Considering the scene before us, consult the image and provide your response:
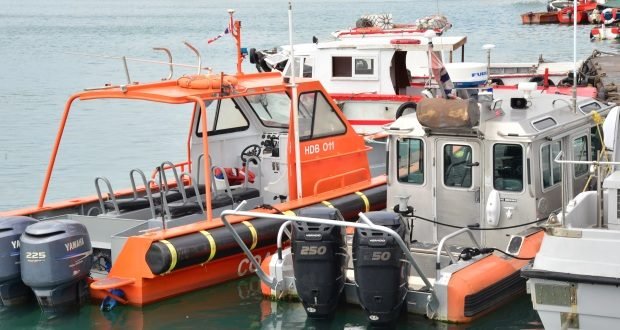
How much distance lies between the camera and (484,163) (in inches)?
411

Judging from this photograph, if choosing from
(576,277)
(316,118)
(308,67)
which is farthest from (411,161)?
(308,67)

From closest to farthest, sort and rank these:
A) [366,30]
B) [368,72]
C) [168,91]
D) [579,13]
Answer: [168,91], [368,72], [366,30], [579,13]

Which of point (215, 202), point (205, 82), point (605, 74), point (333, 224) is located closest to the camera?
point (333, 224)

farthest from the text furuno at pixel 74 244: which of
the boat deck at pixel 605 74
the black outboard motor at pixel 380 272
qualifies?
the boat deck at pixel 605 74

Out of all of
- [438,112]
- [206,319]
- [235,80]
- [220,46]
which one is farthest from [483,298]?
[220,46]

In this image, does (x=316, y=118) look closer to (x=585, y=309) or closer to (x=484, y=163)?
(x=484, y=163)

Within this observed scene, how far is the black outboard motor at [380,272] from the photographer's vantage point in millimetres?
9250

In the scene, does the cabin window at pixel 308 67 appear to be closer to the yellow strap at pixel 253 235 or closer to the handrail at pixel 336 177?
the handrail at pixel 336 177

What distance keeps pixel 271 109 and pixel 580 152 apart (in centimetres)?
418

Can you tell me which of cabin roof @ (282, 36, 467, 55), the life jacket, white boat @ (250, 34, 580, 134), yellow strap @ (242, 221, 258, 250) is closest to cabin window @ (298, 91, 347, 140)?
the life jacket

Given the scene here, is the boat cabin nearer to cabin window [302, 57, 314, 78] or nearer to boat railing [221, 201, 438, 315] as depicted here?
boat railing [221, 201, 438, 315]

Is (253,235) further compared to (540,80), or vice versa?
(540,80)

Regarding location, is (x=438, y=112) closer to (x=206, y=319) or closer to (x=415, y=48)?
(x=206, y=319)

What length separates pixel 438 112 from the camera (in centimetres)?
1015
